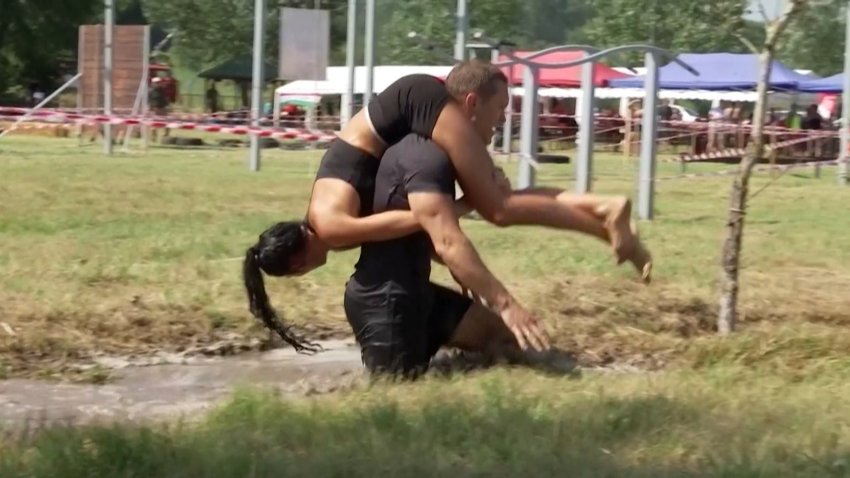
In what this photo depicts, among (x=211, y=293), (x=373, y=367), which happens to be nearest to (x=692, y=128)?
(x=211, y=293)

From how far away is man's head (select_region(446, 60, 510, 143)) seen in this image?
20.8ft

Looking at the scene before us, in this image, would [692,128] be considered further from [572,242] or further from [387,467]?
[387,467]

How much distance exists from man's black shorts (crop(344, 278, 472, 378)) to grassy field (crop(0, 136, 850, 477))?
1.05ft

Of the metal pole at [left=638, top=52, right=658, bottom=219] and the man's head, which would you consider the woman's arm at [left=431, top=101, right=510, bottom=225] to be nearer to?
the man's head

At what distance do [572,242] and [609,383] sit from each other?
5477 millimetres

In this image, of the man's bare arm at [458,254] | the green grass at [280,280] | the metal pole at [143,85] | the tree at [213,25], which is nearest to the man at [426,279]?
the man's bare arm at [458,254]

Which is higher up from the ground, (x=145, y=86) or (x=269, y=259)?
(x=145, y=86)

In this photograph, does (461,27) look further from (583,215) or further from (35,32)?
(35,32)

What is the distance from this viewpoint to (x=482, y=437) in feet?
15.3

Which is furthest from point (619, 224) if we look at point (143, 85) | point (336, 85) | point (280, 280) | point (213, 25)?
point (213, 25)

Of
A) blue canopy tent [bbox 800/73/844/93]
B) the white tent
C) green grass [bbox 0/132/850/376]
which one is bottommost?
green grass [bbox 0/132/850/376]

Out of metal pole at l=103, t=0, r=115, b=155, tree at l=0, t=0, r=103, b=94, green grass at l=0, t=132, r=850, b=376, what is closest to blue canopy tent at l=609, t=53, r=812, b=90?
metal pole at l=103, t=0, r=115, b=155

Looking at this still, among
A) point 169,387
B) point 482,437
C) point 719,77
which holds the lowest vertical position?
point 169,387

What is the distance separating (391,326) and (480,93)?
1.04 m
